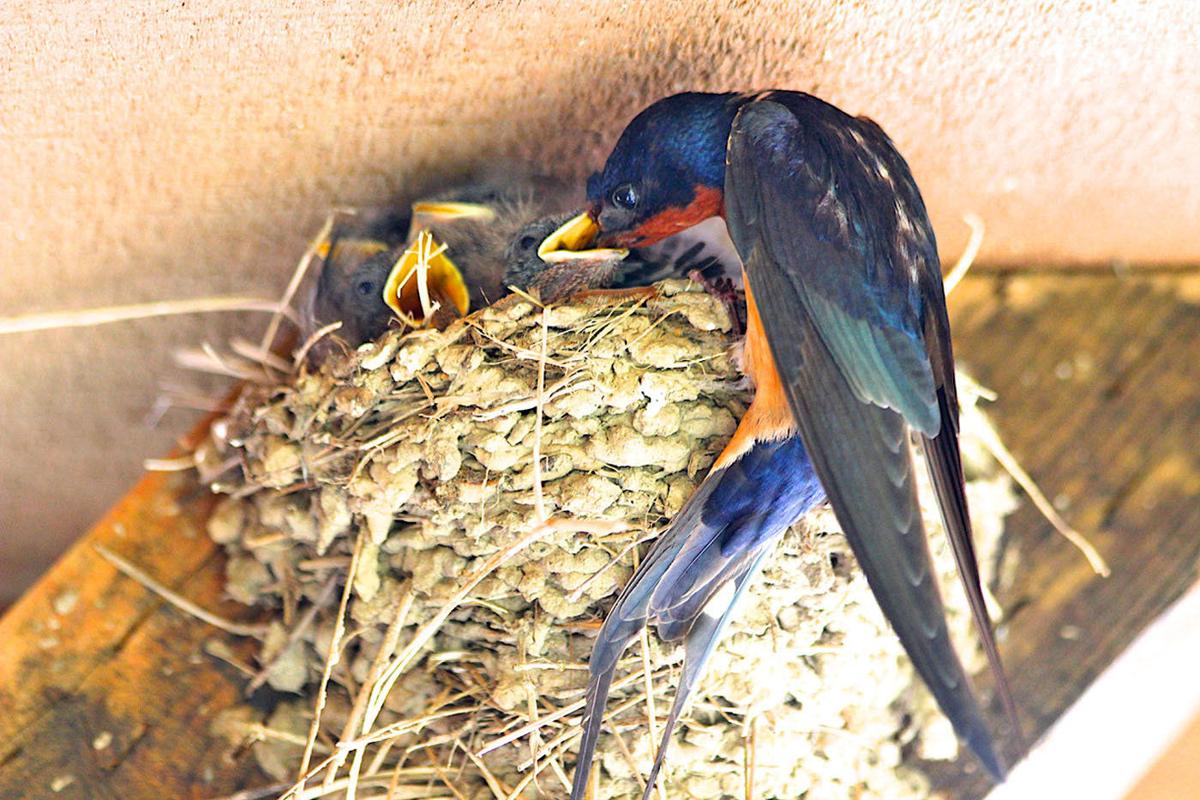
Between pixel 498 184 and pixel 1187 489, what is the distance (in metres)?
1.25

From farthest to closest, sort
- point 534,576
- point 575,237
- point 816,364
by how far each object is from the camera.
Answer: point 575,237
point 534,576
point 816,364

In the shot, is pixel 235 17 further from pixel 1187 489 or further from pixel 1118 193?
pixel 1187 489

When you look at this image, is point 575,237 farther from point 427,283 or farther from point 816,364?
point 816,364

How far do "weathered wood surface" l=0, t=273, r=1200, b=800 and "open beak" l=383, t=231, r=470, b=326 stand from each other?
48cm

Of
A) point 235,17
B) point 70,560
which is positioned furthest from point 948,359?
point 70,560

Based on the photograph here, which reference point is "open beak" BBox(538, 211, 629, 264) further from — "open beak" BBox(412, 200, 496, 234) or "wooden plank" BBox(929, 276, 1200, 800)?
"wooden plank" BBox(929, 276, 1200, 800)

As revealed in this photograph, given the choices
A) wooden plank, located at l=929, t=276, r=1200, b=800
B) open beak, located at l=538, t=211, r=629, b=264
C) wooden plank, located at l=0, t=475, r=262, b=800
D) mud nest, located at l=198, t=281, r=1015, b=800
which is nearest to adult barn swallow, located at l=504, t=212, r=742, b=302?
open beak, located at l=538, t=211, r=629, b=264

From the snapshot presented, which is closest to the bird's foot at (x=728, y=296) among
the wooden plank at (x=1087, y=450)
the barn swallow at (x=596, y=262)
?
the barn swallow at (x=596, y=262)

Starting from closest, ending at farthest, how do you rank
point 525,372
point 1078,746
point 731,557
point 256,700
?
point 731,557
point 525,372
point 256,700
point 1078,746

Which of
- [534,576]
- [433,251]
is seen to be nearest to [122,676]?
[534,576]

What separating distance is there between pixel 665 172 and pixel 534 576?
60cm

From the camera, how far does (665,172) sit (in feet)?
5.54

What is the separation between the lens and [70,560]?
1829 mm

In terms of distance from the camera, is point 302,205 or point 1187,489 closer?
point 302,205
